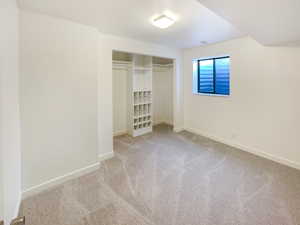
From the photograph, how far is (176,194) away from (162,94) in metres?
3.96

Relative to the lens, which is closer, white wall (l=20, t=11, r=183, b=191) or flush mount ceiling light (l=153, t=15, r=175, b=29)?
white wall (l=20, t=11, r=183, b=191)

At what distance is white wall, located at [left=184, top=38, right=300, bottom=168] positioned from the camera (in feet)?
8.61

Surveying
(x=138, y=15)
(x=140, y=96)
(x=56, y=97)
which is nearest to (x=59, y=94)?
(x=56, y=97)

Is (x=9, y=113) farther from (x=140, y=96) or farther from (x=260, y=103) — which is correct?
(x=260, y=103)

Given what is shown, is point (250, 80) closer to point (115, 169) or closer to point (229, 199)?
point (229, 199)

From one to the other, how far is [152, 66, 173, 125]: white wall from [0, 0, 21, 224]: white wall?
407cm

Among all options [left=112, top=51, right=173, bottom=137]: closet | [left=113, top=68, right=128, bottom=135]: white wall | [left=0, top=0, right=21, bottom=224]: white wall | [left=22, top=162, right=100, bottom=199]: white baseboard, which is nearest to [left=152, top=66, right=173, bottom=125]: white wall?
[left=112, top=51, right=173, bottom=137]: closet

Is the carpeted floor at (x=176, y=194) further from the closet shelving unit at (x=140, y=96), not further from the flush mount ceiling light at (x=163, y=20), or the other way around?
the flush mount ceiling light at (x=163, y=20)

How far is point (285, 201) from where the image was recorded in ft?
6.06

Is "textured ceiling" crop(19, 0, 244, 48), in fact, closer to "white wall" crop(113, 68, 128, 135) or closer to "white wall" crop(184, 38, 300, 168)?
"white wall" crop(184, 38, 300, 168)

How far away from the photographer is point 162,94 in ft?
18.3

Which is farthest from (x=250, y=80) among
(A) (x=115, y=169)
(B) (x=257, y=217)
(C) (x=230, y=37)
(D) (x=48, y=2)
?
(D) (x=48, y=2)

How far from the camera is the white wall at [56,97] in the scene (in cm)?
196

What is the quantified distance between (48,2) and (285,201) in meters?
3.62
